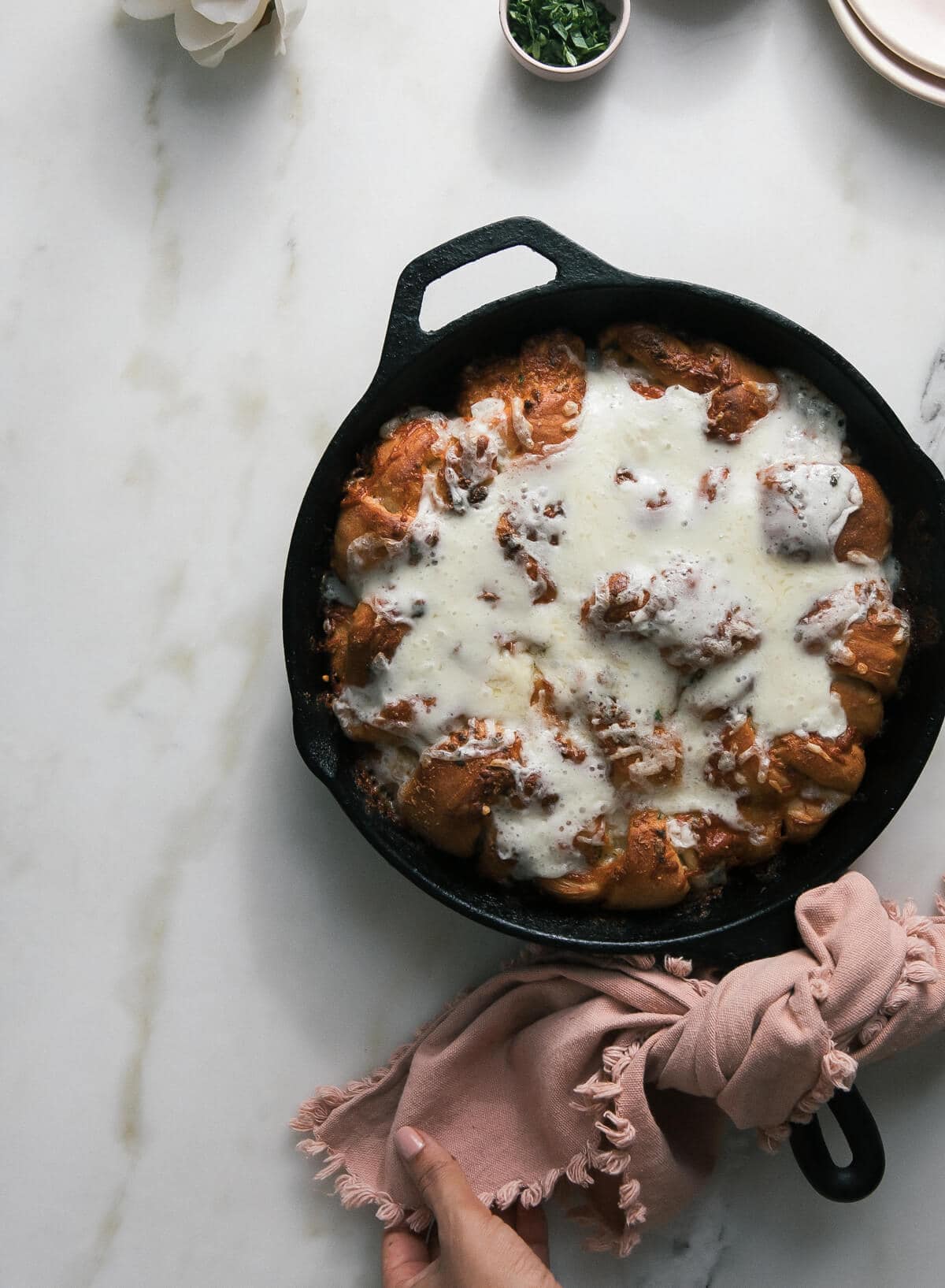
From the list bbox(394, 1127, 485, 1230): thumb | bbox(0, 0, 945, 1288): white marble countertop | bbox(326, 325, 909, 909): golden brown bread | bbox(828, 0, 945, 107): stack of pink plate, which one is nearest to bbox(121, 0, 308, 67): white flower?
bbox(0, 0, 945, 1288): white marble countertop

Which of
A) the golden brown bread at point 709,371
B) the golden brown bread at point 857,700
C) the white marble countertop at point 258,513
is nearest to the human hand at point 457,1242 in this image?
the white marble countertop at point 258,513

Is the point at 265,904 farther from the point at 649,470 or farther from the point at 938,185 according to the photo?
the point at 938,185

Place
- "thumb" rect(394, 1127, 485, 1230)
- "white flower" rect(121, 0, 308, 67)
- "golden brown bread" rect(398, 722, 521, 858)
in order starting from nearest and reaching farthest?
"golden brown bread" rect(398, 722, 521, 858)
"thumb" rect(394, 1127, 485, 1230)
"white flower" rect(121, 0, 308, 67)

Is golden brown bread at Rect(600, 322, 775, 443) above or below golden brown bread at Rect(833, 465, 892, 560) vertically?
above

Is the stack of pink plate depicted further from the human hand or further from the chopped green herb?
the human hand

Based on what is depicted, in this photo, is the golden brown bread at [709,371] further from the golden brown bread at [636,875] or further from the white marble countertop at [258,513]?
the golden brown bread at [636,875]

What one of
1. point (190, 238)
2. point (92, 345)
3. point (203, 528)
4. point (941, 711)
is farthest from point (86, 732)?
point (941, 711)
